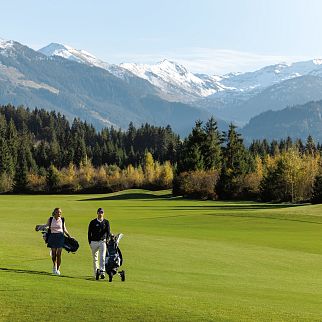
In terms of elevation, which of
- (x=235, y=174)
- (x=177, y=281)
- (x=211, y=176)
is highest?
(x=235, y=174)

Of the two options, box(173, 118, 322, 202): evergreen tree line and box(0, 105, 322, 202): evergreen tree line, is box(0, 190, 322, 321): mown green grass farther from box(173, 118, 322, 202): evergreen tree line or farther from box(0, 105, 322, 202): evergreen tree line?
box(0, 105, 322, 202): evergreen tree line

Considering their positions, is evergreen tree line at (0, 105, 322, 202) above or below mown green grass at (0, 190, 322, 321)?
above

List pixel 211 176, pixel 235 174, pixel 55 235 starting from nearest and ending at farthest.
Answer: pixel 55 235
pixel 235 174
pixel 211 176

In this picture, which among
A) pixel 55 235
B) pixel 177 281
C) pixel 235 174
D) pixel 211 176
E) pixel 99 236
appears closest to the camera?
pixel 99 236

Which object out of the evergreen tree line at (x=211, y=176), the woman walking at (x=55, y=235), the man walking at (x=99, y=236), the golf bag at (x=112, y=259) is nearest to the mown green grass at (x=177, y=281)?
the golf bag at (x=112, y=259)

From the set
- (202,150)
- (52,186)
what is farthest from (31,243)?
(52,186)

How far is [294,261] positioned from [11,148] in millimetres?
177837

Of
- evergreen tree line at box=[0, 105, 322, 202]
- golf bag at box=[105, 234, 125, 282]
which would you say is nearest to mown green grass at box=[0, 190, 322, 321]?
golf bag at box=[105, 234, 125, 282]

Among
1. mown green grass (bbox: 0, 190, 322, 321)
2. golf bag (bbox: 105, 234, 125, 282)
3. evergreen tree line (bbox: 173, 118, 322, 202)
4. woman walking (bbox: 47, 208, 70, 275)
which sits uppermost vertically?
evergreen tree line (bbox: 173, 118, 322, 202)

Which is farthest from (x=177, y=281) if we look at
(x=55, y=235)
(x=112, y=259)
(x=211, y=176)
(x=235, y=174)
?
(x=211, y=176)

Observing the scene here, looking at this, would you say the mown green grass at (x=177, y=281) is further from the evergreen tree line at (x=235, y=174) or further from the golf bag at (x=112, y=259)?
the evergreen tree line at (x=235, y=174)

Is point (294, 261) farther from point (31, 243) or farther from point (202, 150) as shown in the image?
point (202, 150)

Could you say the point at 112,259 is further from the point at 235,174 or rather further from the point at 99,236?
the point at 235,174

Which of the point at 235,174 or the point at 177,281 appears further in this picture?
the point at 235,174
